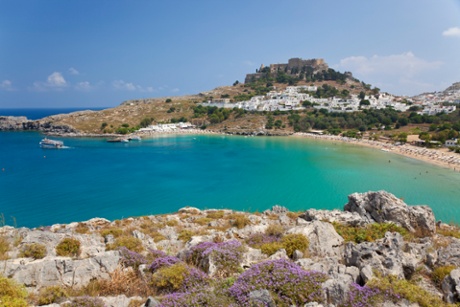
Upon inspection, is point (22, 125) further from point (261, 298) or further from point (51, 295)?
point (261, 298)

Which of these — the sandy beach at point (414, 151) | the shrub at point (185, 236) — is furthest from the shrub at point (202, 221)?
the sandy beach at point (414, 151)

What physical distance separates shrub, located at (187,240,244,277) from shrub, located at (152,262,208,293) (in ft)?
2.49

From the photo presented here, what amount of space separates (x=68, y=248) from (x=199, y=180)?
108 feet

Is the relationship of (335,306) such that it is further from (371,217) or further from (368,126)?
(368,126)

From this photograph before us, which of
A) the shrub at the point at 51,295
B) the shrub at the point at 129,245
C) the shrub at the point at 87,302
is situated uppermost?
the shrub at the point at 87,302

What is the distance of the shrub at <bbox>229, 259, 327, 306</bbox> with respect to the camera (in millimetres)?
5730

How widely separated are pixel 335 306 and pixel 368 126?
9679 centimetres

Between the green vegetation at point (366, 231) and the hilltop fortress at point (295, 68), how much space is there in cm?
16200

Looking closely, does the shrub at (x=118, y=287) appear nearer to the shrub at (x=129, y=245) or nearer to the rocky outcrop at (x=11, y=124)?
the shrub at (x=129, y=245)

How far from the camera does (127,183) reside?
40875 mm

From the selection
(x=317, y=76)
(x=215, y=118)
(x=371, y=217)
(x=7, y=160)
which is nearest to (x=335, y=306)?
(x=371, y=217)

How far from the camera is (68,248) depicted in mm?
9430

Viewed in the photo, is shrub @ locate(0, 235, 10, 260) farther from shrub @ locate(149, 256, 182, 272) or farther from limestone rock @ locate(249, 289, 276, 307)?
limestone rock @ locate(249, 289, 276, 307)

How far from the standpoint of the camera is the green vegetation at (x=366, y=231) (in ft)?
35.8
